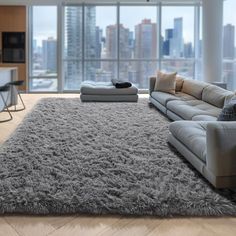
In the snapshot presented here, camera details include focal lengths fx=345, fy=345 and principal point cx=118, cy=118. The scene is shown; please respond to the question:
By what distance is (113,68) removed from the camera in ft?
34.2

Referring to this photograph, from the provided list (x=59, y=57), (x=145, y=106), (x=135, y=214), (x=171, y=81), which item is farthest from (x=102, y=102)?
(x=135, y=214)

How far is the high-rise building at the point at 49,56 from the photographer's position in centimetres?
1023

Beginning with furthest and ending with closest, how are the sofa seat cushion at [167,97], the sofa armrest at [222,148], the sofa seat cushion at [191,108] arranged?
1. the sofa seat cushion at [167,97]
2. the sofa seat cushion at [191,108]
3. the sofa armrest at [222,148]

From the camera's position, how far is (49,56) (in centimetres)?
1028

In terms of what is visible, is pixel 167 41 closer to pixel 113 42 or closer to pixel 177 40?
pixel 177 40

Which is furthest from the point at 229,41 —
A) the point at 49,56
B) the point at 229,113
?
the point at 229,113

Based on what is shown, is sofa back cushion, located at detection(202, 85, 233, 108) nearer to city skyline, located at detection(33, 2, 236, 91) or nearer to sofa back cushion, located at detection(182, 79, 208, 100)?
sofa back cushion, located at detection(182, 79, 208, 100)

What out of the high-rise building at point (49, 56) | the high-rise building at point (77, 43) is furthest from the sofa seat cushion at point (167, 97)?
the high-rise building at point (49, 56)

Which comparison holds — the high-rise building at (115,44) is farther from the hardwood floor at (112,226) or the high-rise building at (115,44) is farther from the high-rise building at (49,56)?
the hardwood floor at (112,226)

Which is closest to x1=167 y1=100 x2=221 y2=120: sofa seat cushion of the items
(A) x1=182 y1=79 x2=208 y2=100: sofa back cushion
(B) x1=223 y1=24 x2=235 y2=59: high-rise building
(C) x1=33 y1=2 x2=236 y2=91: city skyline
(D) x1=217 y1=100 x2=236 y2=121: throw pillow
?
(A) x1=182 y1=79 x2=208 y2=100: sofa back cushion

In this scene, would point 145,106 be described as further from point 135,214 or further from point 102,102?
point 135,214

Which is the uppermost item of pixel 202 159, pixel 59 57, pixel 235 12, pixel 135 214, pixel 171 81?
pixel 235 12

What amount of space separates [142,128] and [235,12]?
4532 millimetres

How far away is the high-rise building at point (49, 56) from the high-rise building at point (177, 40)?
3493 mm
